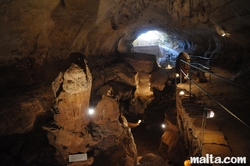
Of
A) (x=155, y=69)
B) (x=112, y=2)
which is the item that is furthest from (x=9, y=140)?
(x=155, y=69)

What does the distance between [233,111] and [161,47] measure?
23.4 m

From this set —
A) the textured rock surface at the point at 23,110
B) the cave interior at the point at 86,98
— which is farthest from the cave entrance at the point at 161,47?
the textured rock surface at the point at 23,110

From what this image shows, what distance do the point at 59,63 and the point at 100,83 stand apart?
2807mm

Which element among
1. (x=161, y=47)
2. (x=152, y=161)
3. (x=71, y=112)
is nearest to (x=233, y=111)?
(x=152, y=161)

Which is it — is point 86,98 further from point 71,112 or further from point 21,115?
point 21,115

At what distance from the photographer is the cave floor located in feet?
9.69

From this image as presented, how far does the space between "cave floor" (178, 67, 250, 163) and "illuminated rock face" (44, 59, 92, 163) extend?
306 centimetres

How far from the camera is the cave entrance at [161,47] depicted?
72.0 feet

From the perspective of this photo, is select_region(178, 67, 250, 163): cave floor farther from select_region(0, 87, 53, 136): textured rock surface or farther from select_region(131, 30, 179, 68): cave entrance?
select_region(131, 30, 179, 68): cave entrance

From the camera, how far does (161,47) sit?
83.0ft

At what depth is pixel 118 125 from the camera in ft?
20.2

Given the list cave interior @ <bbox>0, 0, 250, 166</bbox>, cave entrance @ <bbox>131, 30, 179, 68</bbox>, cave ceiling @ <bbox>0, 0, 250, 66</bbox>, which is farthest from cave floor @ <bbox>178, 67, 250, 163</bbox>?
cave entrance @ <bbox>131, 30, 179, 68</bbox>

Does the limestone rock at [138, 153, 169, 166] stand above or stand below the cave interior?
below

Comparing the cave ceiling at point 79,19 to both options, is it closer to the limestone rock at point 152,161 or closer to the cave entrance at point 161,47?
the limestone rock at point 152,161
